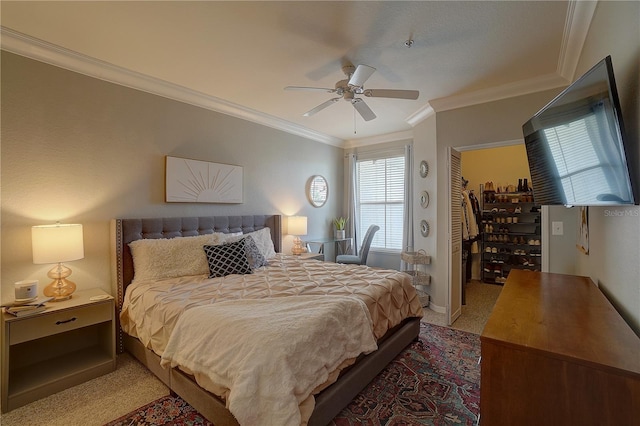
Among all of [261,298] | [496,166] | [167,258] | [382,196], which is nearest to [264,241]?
[167,258]

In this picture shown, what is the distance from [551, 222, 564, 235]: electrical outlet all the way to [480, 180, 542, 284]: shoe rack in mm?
2546

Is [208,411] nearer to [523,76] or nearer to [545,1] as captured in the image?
[545,1]

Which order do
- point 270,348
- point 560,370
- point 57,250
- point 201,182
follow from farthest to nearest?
point 201,182 → point 57,250 → point 270,348 → point 560,370

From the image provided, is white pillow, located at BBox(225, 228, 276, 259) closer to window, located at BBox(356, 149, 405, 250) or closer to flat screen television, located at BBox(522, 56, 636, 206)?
window, located at BBox(356, 149, 405, 250)

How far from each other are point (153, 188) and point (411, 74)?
2971 mm

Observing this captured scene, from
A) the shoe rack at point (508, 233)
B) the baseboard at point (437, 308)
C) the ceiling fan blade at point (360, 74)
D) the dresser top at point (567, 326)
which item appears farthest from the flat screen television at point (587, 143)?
the shoe rack at point (508, 233)

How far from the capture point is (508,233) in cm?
535

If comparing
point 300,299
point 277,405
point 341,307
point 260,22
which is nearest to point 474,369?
point 341,307

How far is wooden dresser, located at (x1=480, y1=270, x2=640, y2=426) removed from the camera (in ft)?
2.84

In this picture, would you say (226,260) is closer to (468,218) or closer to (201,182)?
(201,182)

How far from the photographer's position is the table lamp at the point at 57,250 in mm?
2139

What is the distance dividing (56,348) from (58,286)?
0.62 meters

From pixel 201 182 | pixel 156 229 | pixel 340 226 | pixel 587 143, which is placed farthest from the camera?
pixel 340 226

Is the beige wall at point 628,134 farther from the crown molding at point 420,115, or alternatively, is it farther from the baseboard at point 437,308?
the crown molding at point 420,115
